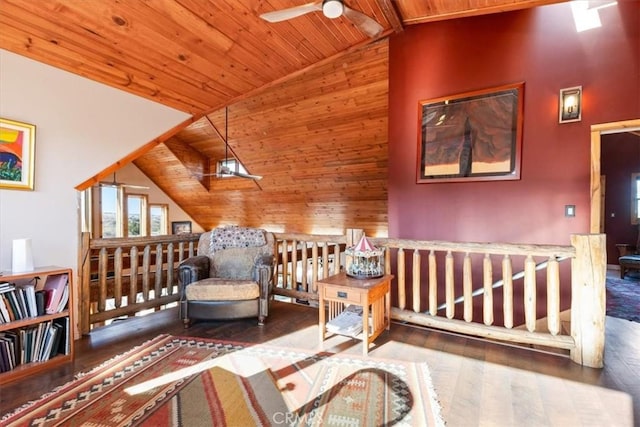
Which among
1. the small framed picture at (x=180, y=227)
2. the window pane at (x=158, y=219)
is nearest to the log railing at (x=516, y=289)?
the window pane at (x=158, y=219)

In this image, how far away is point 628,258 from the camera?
5.37 meters

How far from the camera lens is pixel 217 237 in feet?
12.0

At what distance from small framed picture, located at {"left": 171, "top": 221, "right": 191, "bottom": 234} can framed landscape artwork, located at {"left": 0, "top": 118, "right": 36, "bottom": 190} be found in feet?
23.1

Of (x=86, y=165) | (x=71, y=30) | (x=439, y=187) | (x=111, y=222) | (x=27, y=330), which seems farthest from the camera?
(x=111, y=222)

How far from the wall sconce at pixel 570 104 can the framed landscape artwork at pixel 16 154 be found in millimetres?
4791

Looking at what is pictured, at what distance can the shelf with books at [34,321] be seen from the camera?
2.12 meters

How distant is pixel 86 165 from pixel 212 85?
61.8 inches

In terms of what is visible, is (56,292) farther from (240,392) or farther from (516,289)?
(516,289)

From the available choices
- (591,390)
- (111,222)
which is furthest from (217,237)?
(111,222)

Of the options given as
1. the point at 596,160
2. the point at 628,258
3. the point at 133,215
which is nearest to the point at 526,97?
the point at 596,160

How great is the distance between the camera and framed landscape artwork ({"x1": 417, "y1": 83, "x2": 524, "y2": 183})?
335cm

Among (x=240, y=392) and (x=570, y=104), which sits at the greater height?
(x=570, y=104)

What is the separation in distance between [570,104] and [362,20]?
2.28 meters

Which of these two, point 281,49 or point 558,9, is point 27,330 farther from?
point 558,9
